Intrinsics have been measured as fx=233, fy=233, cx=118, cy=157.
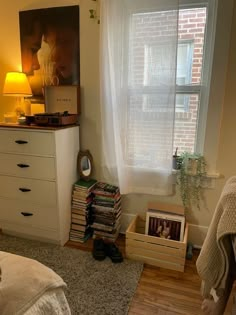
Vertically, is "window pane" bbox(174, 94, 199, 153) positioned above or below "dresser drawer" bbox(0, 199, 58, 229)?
above

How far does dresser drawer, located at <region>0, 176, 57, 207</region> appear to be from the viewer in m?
1.92

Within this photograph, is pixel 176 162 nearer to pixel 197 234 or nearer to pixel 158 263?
pixel 197 234

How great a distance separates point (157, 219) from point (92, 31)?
5.56 feet

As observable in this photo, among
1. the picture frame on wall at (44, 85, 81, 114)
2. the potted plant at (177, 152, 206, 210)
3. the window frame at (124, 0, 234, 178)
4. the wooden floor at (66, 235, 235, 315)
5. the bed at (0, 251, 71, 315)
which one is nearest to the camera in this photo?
the bed at (0, 251, 71, 315)

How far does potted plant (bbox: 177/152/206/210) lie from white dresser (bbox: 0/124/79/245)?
95 cm

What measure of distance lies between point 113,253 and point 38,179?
2.82ft

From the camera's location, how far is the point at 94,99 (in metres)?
2.11

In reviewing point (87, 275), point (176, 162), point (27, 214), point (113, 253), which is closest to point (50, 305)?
point (87, 275)

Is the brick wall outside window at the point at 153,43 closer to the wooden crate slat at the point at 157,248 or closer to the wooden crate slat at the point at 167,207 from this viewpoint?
the wooden crate slat at the point at 167,207

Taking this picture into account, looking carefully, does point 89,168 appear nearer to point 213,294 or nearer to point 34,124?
point 34,124

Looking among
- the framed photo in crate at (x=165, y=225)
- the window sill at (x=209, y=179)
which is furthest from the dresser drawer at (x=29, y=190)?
the window sill at (x=209, y=179)

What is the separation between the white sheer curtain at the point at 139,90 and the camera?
1733 mm

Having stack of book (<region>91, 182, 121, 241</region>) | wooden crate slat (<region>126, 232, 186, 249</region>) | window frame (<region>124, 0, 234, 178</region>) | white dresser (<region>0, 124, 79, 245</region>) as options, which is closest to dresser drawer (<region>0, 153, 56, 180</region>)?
white dresser (<region>0, 124, 79, 245</region>)

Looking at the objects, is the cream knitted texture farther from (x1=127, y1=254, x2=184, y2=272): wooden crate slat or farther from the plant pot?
the plant pot
